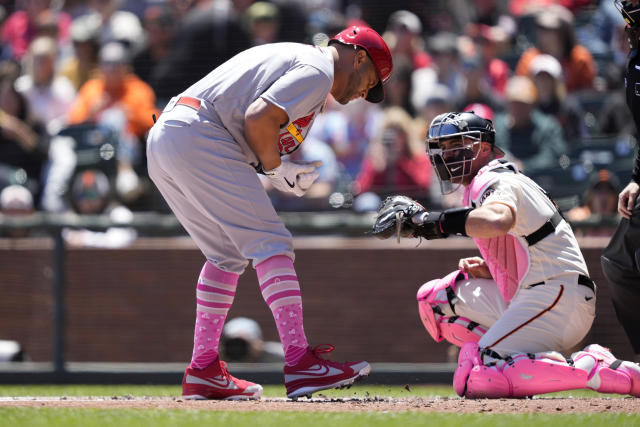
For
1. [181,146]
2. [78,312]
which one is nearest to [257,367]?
[78,312]

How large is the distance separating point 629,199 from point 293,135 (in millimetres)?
1755

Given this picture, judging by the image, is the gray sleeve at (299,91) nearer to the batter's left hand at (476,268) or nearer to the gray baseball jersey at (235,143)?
the gray baseball jersey at (235,143)

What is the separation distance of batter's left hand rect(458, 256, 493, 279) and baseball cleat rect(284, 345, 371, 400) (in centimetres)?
101

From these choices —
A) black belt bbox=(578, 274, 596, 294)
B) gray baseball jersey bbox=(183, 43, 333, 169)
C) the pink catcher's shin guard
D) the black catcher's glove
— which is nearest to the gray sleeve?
gray baseball jersey bbox=(183, 43, 333, 169)

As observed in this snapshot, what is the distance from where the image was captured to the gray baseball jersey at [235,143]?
457cm

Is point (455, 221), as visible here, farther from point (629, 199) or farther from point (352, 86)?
point (629, 199)

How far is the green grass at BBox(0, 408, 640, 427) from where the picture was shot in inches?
148

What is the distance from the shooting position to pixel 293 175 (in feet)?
15.3

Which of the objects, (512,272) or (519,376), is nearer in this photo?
(519,376)

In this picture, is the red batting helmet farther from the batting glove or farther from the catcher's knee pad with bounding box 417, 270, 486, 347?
the catcher's knee pad with bounding box 417, 270, 486, 347

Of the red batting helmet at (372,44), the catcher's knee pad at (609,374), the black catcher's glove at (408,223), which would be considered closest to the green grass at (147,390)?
the catcher's knee pad at (609,374)

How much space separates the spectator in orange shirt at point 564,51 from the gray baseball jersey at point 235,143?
5711mm

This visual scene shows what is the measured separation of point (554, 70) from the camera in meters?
9.45

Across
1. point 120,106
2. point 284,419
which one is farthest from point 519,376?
point 120,106
